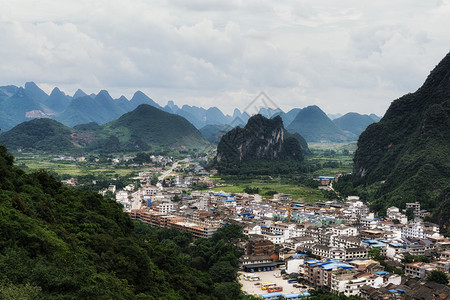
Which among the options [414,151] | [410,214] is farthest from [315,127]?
[410,214]

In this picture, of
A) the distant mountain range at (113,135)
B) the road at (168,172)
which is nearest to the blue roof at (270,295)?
the road at (168,172)

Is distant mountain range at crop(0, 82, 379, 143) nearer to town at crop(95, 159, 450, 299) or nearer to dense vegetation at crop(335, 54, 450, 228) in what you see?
dense vegetation at crop(335, 54, 450, 228)

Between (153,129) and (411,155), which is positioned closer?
(411,155)

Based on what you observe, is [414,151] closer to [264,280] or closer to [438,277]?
[438,277]

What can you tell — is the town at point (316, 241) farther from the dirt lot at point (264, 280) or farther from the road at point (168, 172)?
the road at point (168, 172)

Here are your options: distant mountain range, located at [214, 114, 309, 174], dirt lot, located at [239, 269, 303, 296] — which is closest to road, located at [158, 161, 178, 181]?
distant mountain range, located at [214, 114, 309, 174]

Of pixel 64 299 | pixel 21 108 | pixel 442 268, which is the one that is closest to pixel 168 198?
pixel 442 268
